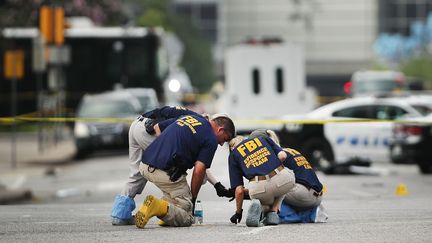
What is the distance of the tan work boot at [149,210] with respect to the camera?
12344 millimetres

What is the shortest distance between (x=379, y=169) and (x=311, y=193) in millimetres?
14296

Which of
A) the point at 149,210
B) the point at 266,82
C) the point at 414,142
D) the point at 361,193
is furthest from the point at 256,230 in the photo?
the point at 266,82

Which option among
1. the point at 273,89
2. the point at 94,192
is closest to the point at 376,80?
the point at 273,89

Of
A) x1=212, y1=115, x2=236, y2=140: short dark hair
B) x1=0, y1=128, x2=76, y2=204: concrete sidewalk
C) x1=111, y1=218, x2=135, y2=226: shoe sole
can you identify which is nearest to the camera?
x1=212, y1=115, x2=236, y2=140: short dark hair

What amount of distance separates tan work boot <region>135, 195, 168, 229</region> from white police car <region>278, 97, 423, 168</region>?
13391mm

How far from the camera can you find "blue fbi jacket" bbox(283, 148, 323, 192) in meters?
13.2

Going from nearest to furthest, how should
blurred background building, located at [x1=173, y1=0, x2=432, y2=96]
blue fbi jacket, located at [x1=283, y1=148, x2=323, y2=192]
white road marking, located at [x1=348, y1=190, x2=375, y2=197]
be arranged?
blue fbi jacket, located at [x1=283, y1=148, x2=323, y2=192] < white road marking, located at [x1=348, y1=190, x2=375, y2=197] < blurred background building, located at [x1=173, y1=0, x2=432, y2=96]

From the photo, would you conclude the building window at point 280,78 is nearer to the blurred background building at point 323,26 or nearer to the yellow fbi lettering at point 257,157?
the yellow fbi lettering at point 257,157

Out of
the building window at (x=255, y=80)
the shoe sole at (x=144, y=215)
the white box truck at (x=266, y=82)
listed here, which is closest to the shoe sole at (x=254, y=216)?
the shoe sole at (x=144, y=215)

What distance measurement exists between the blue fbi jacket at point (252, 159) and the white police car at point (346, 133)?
12959 mm

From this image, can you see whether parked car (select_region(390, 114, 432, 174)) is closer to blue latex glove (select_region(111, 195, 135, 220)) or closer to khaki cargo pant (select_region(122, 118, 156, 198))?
khaki cargo pant (select_region(122, 118, 156, 198))

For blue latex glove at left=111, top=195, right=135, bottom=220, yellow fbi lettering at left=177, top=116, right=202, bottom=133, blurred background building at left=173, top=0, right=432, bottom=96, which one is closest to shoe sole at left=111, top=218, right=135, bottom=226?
blue latex glove at left=111, top=195, right=135, bottom=220

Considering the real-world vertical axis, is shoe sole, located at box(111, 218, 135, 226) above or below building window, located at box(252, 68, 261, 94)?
above

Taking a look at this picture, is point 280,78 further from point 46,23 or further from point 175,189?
point 175,189
